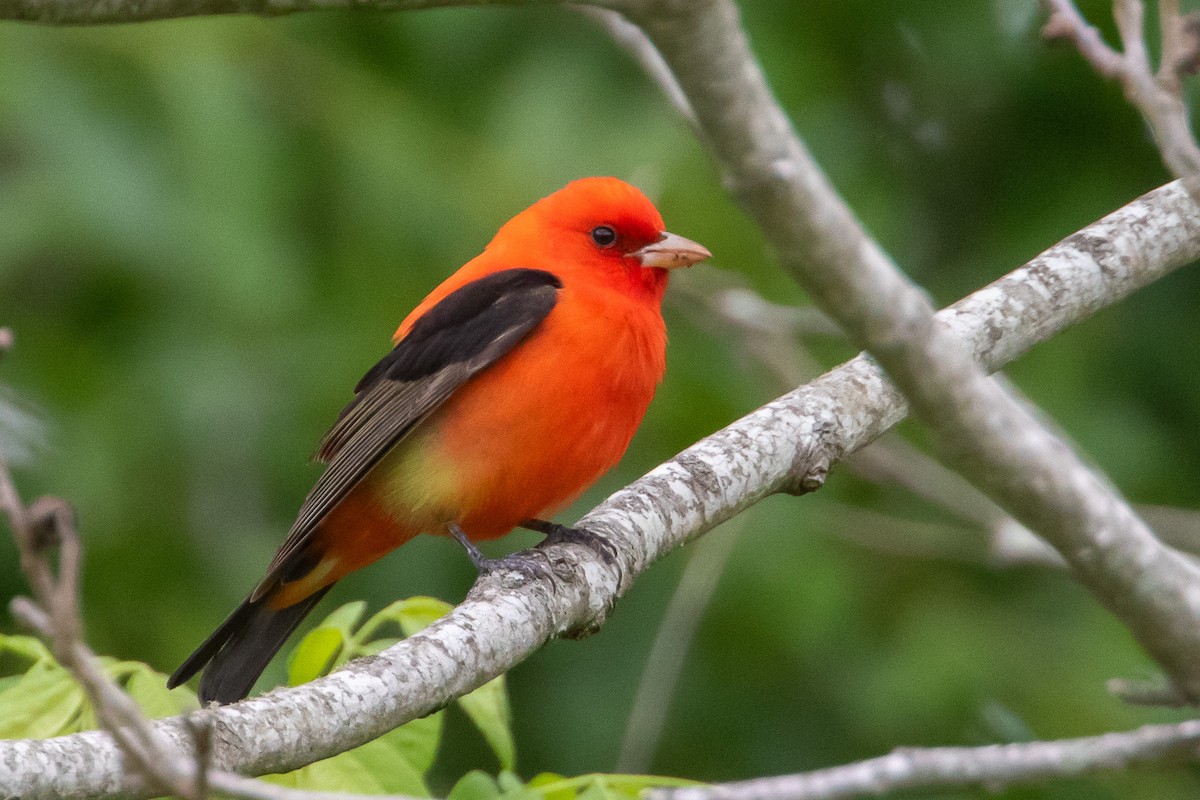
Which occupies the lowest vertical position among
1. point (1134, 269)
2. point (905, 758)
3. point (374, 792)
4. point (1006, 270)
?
point (374, 792)

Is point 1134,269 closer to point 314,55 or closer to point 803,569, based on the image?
point 803,569

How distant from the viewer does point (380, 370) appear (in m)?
4.63

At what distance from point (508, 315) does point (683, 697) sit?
243 centimetres

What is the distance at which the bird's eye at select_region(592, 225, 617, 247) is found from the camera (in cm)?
475

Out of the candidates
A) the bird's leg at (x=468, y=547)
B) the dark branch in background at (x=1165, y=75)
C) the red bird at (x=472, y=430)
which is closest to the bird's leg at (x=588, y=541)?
the red bird at (x=472, y=430)

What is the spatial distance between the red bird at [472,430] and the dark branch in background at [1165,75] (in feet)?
6.79

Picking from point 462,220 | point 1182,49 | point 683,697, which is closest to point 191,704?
point 1182,49

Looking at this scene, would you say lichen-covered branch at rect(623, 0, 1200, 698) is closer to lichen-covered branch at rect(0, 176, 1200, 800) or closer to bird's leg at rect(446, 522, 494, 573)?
lichen-covered branch at rect(0, 176, 1200, 800)

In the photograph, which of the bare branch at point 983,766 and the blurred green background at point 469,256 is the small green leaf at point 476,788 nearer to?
the bare branch at point 983,766

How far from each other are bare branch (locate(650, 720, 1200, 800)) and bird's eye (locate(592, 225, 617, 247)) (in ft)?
10.2

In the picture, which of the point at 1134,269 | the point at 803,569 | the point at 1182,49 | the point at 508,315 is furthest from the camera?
the point at 803,569

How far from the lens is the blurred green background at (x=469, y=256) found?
5.18 m

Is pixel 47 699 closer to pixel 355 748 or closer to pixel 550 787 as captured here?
pixel 355 748

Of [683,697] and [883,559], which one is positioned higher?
[883,559]
